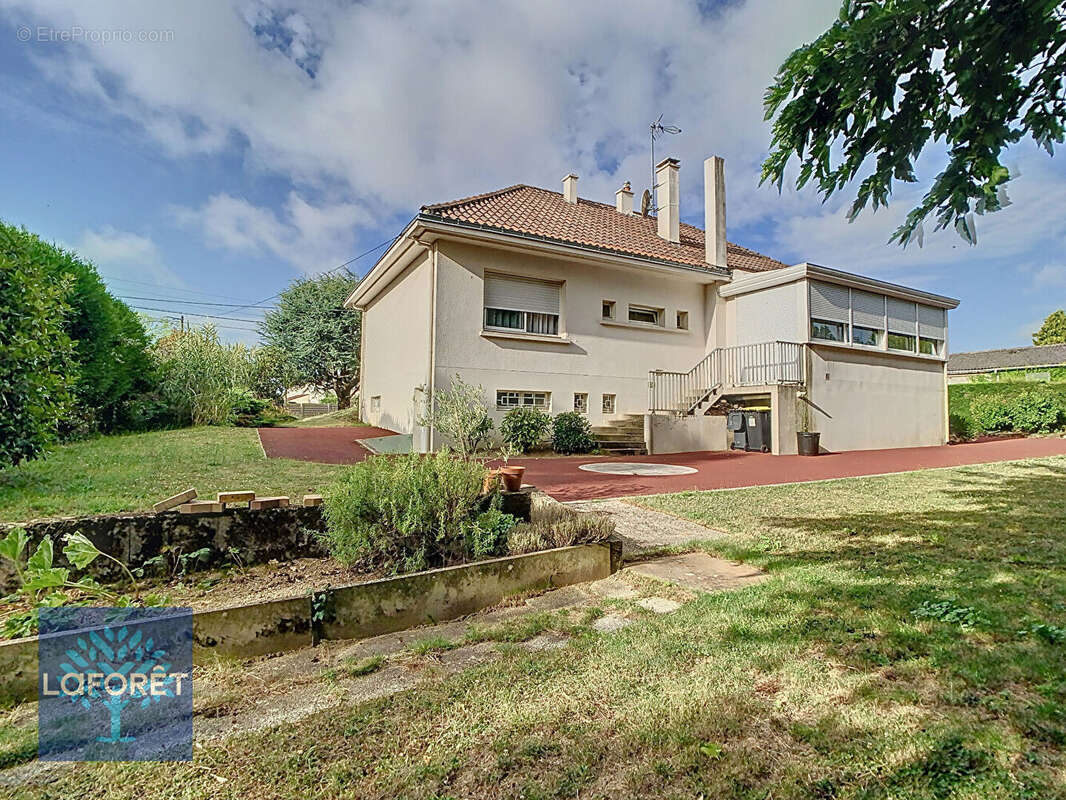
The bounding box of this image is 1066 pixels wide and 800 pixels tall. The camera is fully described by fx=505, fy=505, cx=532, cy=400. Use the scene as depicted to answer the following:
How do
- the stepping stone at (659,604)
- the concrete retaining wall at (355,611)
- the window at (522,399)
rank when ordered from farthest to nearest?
the window at (522,399)
the stepping stone at (659,604)
the concrete retaining wall at (355,611)

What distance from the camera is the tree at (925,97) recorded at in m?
2.62

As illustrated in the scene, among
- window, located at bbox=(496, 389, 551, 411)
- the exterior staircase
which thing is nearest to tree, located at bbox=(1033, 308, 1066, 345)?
the exterior staircase

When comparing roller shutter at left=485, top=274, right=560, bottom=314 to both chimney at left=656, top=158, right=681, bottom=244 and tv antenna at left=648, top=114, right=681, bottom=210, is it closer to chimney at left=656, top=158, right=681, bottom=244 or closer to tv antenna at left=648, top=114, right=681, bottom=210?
chimney at left=656, top=158, right=681, bottom=244

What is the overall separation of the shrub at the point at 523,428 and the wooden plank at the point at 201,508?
8485 millimetres

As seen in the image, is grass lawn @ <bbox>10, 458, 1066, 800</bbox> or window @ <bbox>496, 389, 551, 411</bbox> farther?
window @ <bbox>496, 389, 551, 411</bbox>

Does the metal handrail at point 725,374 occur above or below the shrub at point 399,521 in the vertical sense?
above

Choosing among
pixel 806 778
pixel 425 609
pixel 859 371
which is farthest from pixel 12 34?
pixel 859 371

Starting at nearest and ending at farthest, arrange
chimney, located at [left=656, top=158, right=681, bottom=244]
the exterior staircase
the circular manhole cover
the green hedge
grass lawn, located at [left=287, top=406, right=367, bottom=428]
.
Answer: the circular manhole cover, the exterior staircase, chimney, located at [left=656, top=158, right=681, bottom=244], grass lawn, located at [left=287, top=406, right=367, bottom=428], the green hedge

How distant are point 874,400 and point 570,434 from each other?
1001cm

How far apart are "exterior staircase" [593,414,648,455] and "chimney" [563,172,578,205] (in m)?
8.19

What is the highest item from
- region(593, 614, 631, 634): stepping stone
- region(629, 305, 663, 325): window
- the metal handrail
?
region(629, 305, 663, 325): window

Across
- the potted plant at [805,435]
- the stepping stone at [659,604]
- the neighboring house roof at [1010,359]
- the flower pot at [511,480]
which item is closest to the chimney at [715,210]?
the potted plant at [805,435]

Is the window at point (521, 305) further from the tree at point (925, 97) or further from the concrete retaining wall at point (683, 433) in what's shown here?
the tree at point (925, 97)

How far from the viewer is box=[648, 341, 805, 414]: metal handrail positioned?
13805 mm
